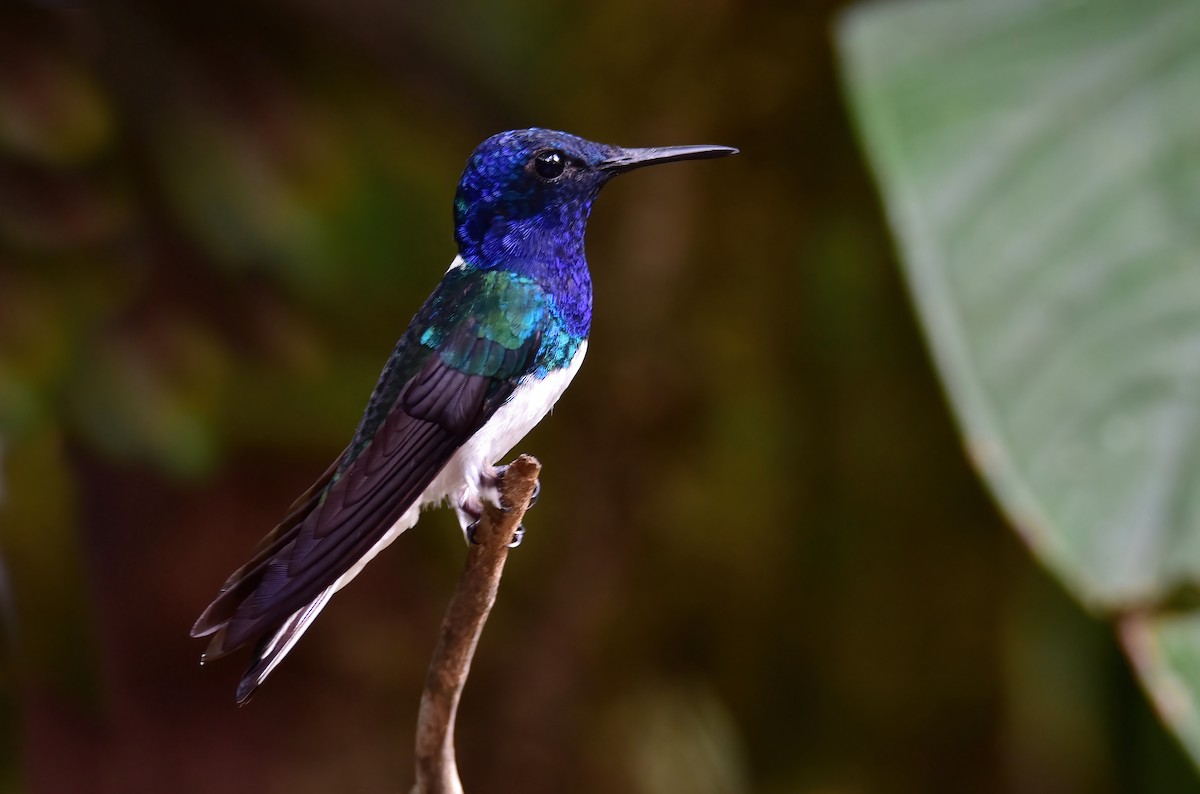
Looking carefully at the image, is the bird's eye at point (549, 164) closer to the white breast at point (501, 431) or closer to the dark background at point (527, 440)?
the white breast at point (501, 431)

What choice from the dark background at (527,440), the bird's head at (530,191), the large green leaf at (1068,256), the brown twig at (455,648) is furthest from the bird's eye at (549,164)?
the dark background at (527,440)

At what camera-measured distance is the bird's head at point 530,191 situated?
0.55 meters

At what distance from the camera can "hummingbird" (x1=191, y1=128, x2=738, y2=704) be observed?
1.55 ft

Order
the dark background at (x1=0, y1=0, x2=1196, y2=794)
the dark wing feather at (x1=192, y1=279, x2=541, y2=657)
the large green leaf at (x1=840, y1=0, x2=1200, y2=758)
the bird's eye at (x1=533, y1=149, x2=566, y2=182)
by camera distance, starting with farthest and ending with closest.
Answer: the dark background at (x1=0, y1=0, x2=1196, y2=794), the large green leaf at (x1=840, y1=0, x2=1200, y2=758), the bird's eye at (x1=533, y1=149, x2=566, y2=182), the dark wing feather at (x1=192, y1=279, x2=541, y2=657)

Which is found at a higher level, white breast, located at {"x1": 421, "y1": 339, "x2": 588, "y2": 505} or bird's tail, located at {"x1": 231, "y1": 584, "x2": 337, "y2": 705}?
white breast, located at {"x1": 421, "y1": 339, "x2": 588, "y2": 505}

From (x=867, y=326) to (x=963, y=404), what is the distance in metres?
0.95

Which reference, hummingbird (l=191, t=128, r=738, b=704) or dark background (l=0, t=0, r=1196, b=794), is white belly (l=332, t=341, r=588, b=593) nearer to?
hummingbird (l=191, t=128, r=738, b=704)

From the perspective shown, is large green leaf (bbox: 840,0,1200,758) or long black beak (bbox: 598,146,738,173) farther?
large green leaf (bbox: 840,0,1200,758)

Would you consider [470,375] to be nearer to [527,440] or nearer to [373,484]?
[373,484]

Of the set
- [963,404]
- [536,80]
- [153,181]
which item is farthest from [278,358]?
[963,404]

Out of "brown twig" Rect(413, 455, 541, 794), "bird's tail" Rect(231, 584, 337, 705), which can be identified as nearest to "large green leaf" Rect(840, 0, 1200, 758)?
"brown twig" Rect(413, 455, 541, 794)

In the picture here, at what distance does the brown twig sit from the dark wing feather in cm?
8

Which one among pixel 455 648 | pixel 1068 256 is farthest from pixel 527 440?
pixel 455 648

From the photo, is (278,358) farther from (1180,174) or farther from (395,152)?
(1180,174)
